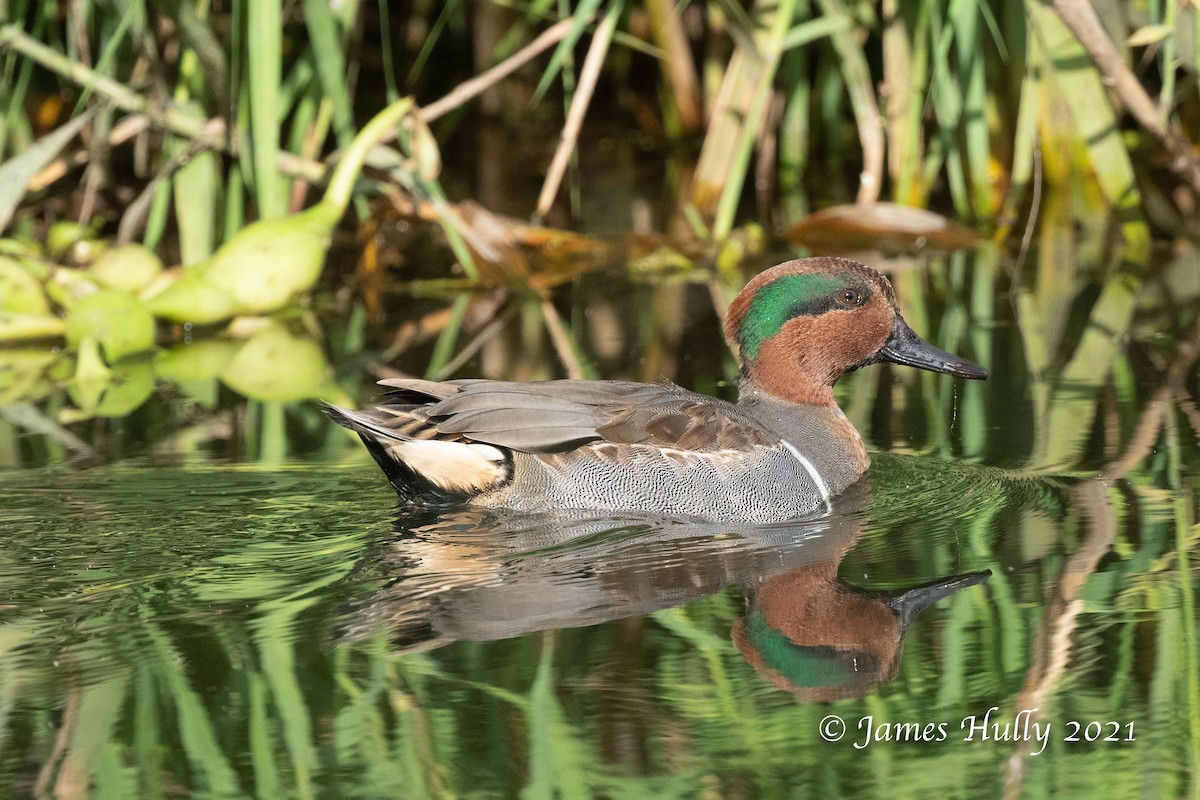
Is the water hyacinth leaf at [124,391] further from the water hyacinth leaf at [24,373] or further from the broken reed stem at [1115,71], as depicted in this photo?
the broken reed stem at [1115,71]

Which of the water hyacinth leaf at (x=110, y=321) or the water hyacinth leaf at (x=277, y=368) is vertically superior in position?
the water hyacinth leaf at (x=110, y=321)

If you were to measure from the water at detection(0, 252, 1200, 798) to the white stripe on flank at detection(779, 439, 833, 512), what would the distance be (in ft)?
0.32

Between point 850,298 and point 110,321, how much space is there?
322 centimetres

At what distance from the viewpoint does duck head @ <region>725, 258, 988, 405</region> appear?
17.3 ft

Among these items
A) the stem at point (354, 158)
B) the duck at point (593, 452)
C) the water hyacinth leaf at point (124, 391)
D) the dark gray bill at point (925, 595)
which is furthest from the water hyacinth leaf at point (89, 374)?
the dark gray bill at point (925, 595)

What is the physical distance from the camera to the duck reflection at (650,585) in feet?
11.9

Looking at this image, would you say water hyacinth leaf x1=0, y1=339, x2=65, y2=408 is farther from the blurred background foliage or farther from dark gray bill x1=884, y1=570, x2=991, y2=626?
dark gray bill x1=884, y1=570, x2=991, y2=626

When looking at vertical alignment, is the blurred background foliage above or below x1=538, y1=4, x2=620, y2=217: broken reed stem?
below

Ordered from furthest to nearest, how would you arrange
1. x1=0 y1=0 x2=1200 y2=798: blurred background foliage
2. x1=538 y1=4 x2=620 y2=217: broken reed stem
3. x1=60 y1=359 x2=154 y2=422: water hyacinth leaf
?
x1=538 y1=4 x2=620 y2=217: broken reed stem, x1=60 y1=359 x2=154 y2=422: water hyacinth leaf, x1=0 y1=0 x2=1200 y2=798: blurred background foliage

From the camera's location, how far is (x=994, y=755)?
3.08 m

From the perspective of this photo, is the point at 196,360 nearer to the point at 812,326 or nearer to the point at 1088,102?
the point at 812,326

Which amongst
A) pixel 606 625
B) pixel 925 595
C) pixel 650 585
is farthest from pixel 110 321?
pixel 925 595

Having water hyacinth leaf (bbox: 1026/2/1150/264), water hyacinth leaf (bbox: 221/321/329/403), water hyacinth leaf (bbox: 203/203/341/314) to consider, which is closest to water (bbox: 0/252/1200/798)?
water hyacinth leaf (bbox: 221/321/329/403)

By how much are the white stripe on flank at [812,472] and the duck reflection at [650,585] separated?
7 centimetres
